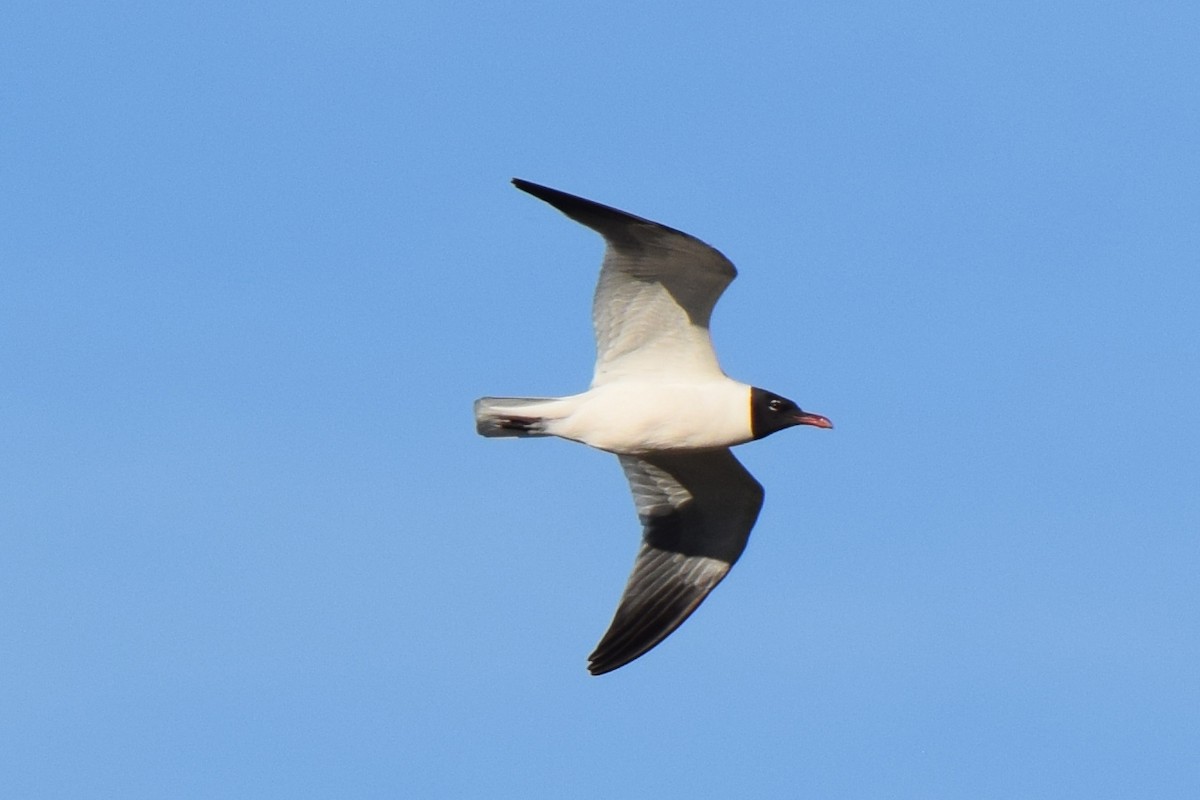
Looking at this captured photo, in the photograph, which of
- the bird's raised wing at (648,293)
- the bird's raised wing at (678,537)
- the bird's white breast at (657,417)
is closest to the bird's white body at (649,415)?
the bird's white breast at (657,417)

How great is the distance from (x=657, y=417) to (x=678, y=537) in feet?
5.75

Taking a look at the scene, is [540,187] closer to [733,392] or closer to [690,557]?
[733,392]

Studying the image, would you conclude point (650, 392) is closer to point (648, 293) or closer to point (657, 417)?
point (657, 417)

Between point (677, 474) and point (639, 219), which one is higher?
point (639, 219)

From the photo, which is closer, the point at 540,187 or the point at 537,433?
the point at 540,187

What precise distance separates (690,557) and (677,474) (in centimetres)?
63

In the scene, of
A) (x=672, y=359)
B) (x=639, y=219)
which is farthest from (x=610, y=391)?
(x=639, y=219)

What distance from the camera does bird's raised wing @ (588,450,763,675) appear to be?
1560cm

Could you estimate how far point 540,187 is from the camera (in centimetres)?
1358

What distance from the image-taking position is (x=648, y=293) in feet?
47.0

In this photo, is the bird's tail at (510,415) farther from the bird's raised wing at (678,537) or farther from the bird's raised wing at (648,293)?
the bird's raised wing at (678,537)

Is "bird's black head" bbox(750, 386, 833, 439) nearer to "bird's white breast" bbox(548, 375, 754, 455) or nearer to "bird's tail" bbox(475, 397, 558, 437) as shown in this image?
"bird's white breast" bbox(548, 375, 754, 455)

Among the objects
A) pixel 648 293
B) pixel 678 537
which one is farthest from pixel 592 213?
pixel 678 537

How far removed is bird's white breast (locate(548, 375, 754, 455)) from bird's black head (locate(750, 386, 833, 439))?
52 millimetres
